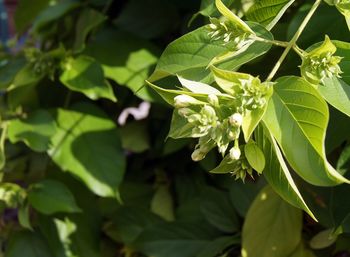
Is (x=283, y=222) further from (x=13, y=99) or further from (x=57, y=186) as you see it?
(x=13, y=99)

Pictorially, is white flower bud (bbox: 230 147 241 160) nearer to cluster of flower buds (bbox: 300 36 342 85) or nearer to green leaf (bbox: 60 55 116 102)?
cluster of flower buds (bbox: 300 36 342 85)

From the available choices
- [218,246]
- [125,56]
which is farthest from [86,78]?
[218,246]

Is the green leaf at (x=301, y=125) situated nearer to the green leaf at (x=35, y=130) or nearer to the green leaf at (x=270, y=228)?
the green leaf at (x=270, y=228)

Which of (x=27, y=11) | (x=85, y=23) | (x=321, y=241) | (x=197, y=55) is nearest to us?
(x=197, y=55)

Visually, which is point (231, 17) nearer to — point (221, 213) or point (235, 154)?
point (235, 154)

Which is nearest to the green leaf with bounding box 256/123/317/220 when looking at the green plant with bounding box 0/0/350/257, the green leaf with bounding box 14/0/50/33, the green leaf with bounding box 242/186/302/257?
the green plant with bounding box 0/0/350/257

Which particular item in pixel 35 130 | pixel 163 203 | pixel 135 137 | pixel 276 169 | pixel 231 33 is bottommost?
pixel 163 203

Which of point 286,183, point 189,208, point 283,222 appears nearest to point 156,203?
point 189,208

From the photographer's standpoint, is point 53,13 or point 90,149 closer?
point 90,149
